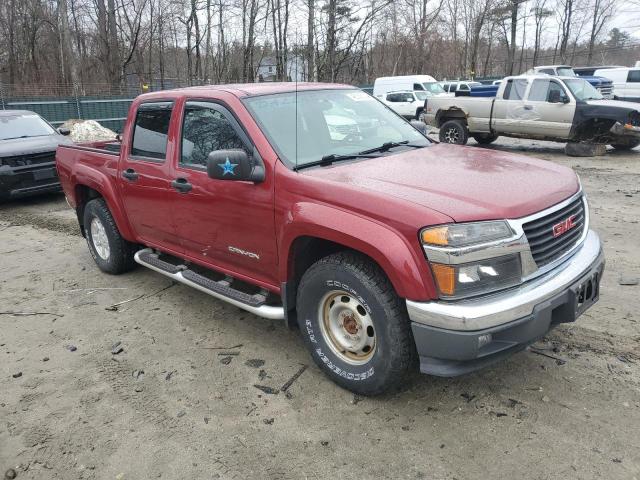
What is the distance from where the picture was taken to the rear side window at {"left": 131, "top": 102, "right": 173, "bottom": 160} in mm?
4320

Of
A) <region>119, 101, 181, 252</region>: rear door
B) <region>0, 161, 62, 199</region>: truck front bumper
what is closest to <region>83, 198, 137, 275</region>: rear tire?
<region>119, 101, 181, 252</region>: rear door

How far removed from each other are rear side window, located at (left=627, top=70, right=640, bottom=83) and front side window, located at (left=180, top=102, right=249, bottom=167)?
934 inches

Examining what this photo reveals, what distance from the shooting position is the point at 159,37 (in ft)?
107

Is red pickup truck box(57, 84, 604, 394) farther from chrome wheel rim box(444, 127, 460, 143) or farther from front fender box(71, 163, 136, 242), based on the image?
chrome wheel rim box(444, 127, 460, 143)

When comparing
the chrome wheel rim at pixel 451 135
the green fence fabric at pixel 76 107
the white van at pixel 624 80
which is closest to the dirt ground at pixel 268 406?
the chrome wheel rim at pixel 451 135

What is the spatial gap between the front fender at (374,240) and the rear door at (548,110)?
437 inches

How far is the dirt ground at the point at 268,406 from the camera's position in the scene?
8.84ft

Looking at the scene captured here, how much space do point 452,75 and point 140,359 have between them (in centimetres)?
4838

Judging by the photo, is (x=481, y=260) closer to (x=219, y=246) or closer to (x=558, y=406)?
(x=558, y=406)

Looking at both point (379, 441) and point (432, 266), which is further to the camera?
point (379, 441)

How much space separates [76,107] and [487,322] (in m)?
19.2

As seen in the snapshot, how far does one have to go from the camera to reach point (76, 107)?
61.0 ft

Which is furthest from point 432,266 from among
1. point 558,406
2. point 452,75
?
point 452,75

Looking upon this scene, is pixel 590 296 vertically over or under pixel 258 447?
over
